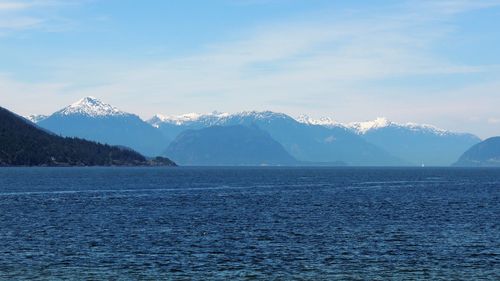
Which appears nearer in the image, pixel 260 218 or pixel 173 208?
pixel 260 218

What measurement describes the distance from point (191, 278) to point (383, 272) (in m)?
16.5

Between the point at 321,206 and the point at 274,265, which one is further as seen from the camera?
the point at 321,206

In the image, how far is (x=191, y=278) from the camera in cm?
6016

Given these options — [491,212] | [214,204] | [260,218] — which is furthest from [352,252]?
[214,204]

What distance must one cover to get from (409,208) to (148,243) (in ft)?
223

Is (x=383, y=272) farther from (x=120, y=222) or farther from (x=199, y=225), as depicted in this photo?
(x=120, y=222)

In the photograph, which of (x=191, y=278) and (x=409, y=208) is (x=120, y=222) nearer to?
(x=191, y=278)

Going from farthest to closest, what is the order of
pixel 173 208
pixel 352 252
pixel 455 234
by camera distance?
pixel 173 208 < pixel 455 234 < pixel 352 252

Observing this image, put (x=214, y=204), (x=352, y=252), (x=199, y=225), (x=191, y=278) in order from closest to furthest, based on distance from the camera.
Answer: (x=191, y=278), (x=352, y=252), (x=199, y=225), (x=214, y=204)

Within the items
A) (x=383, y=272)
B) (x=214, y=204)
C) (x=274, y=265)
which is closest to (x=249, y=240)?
(x=274, y=265)

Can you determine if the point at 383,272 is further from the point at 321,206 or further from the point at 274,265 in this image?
the point at 321,206

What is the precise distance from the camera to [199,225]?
101 meters

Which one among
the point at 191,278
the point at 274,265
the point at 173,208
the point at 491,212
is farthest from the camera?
the point at 173,208

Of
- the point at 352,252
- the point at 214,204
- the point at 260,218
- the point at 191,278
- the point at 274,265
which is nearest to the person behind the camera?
the point at 191,278
